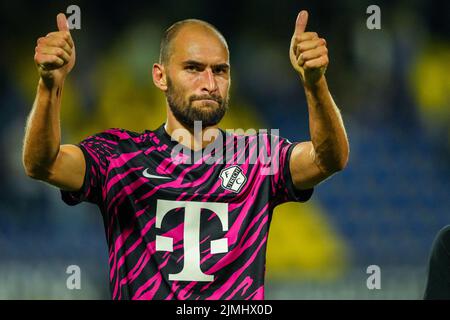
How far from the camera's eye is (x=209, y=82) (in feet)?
8.53

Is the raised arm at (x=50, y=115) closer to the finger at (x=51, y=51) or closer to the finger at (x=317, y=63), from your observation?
the finger at (x=51, y=51)

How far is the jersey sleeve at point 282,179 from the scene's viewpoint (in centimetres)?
254

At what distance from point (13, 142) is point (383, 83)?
2.95 metres

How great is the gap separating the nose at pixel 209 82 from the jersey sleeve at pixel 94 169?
0.40 metres

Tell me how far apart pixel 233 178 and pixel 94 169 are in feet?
1.63

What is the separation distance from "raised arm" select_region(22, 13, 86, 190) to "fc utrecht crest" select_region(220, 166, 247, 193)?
543mm

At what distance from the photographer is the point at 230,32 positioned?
5762 millimetres

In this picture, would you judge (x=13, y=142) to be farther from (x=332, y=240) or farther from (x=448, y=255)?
(x=448, y=255)

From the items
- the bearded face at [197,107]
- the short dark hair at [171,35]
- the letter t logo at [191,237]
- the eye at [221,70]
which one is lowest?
the letter t logo at [191,237]

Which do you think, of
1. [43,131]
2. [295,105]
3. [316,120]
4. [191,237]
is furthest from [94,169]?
[295,105]

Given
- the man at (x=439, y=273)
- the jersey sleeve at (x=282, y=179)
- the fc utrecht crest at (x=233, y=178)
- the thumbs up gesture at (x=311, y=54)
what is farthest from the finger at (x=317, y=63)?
the man at (x=439, y=273)

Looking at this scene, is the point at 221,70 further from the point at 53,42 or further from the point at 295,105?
the point at 295,105

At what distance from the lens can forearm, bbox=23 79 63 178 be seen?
2248 millimetres

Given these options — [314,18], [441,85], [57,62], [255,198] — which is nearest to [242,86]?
[314,18]
